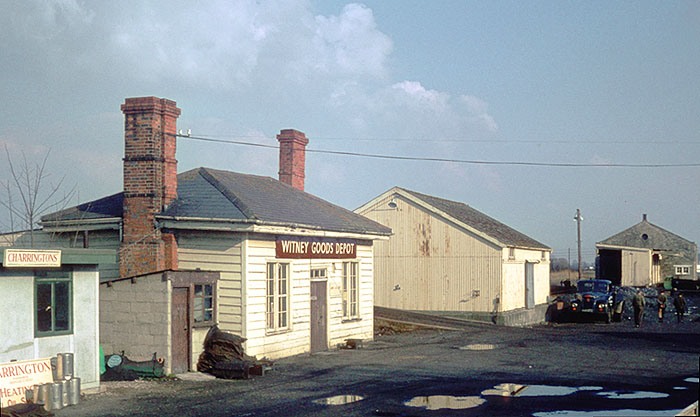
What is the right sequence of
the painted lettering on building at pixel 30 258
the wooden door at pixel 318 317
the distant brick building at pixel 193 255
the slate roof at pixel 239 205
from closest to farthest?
the painted lettering on building at pixel 30 258
the distant brick building at pixel 193 255
the slate roof at pixel 239 205
the wooden door at pixel 318 317

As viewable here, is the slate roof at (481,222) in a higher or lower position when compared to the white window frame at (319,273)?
higher

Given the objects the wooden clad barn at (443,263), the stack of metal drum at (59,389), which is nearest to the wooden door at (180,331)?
the stack of metal drum at (59,389)

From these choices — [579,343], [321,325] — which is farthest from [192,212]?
[579,343]

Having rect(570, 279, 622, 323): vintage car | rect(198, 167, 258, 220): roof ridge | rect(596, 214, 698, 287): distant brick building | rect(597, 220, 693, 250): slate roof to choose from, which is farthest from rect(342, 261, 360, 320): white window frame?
rect(597, 220, 693, 250): slate roof

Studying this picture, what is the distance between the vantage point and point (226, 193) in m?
20.6

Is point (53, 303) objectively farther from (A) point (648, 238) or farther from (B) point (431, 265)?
(A) point (648, 238)

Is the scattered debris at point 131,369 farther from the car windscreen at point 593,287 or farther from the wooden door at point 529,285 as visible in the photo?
the car windscreen at point 593,287

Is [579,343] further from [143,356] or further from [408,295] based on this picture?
[143,356]

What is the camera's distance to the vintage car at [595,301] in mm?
35156

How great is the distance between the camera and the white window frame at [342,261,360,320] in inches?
965

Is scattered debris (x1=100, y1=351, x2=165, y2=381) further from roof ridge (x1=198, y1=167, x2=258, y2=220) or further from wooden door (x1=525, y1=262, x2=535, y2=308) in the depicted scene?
wooden door (x1=525, y1=262, x2=535, y2=308)

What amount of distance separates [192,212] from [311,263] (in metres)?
4.38

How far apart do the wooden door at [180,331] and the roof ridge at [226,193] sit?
8.69ft

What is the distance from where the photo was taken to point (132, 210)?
64.1 ft
